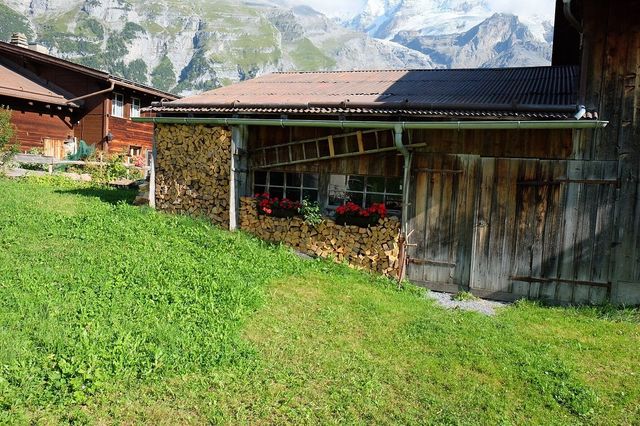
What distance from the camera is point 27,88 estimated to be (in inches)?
851

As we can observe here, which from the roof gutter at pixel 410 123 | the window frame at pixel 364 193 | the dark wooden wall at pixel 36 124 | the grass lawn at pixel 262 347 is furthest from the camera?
the dark wooden wall at pixel 36 124

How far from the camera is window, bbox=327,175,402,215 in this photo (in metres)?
9.38

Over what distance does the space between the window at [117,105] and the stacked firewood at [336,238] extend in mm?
16605

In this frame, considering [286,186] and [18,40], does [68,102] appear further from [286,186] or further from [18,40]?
[286,186]

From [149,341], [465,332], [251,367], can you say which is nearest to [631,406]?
[465,332]

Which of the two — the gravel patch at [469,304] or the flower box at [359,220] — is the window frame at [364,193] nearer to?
the flower box at [359,220]

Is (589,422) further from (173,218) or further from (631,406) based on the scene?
(173,218)

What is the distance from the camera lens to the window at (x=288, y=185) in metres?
10.1

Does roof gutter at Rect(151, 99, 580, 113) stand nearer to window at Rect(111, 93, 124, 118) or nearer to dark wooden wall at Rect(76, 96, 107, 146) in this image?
dark wooden wall at Rect(76, 96, 107, 146)

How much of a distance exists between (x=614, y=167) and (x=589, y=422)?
4.78m

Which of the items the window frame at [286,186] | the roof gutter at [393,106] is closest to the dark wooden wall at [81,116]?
the roof gutter at [393,106]

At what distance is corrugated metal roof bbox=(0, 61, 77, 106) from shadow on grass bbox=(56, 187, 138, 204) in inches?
326

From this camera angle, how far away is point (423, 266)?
29.7ft

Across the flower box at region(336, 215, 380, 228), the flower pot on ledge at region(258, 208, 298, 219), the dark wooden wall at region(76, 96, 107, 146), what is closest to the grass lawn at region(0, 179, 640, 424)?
the flower box at region(336, 215, 380, 228)
